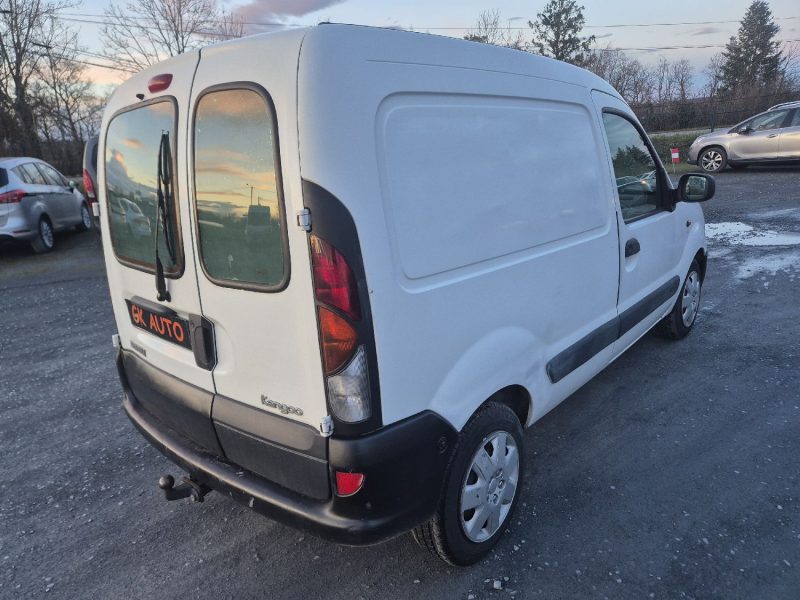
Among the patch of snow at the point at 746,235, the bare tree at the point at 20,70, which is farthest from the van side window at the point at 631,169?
the bare tree at the point at 20,70

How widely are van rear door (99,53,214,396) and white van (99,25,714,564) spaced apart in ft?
0.04

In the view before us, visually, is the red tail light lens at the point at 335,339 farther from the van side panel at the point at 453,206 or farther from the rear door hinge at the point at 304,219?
the rear door hinge at the point at 304,219

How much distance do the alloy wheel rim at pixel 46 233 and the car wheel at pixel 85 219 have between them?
138 centimetres

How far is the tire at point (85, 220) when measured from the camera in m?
11.1

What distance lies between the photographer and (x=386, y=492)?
1.91 metres

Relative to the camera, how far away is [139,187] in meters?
2.34

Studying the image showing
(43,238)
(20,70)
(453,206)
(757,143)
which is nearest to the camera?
(453,206)

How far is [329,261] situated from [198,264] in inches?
26.2

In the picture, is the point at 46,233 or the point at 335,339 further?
the point at 46,233

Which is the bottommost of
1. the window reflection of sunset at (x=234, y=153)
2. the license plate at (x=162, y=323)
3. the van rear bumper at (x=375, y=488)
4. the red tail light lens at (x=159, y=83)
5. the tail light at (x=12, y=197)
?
the van rear bumper at (x=375, y=488)

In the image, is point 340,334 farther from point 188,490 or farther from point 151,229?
point 188,490

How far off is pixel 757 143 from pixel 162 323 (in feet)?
51.3

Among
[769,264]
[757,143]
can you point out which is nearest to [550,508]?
[769,264]

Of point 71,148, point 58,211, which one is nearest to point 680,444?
point 58,211
